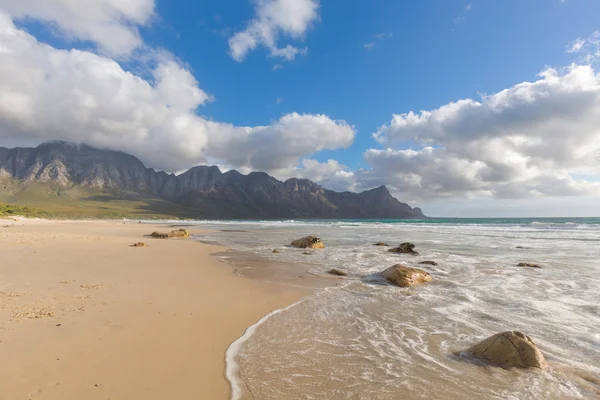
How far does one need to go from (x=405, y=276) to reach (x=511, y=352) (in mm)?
6534

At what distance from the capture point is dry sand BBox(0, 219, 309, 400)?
4.24 meters

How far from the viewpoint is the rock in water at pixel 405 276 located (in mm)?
11710

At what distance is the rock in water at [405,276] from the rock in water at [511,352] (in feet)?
19.5

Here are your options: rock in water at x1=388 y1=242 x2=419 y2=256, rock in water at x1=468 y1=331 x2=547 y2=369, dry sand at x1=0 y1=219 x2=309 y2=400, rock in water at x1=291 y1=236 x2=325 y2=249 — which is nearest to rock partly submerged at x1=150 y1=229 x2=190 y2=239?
rock in water at x1=291 y1=236 x2=325 y2=249

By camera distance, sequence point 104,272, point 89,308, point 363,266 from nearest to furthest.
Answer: point 89,308 < point 104,272 < point 363,266

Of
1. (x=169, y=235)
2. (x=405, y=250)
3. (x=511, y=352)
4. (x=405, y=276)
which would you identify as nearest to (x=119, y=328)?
(x=511, y=352)

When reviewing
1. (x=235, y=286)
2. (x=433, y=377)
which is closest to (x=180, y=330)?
(x=235, y=286)

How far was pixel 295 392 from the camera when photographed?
14.1 ft

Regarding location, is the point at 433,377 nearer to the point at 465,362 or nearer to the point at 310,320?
the point at 465,362

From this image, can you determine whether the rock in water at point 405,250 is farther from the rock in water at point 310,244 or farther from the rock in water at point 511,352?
the rock in water at point 511,352

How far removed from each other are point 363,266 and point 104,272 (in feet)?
42.0

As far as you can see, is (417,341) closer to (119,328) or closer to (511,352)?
(511,352)

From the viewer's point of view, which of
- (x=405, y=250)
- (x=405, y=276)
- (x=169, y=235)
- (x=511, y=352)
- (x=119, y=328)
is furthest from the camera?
(x=169, y=235)

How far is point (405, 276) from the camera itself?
11.9 m
